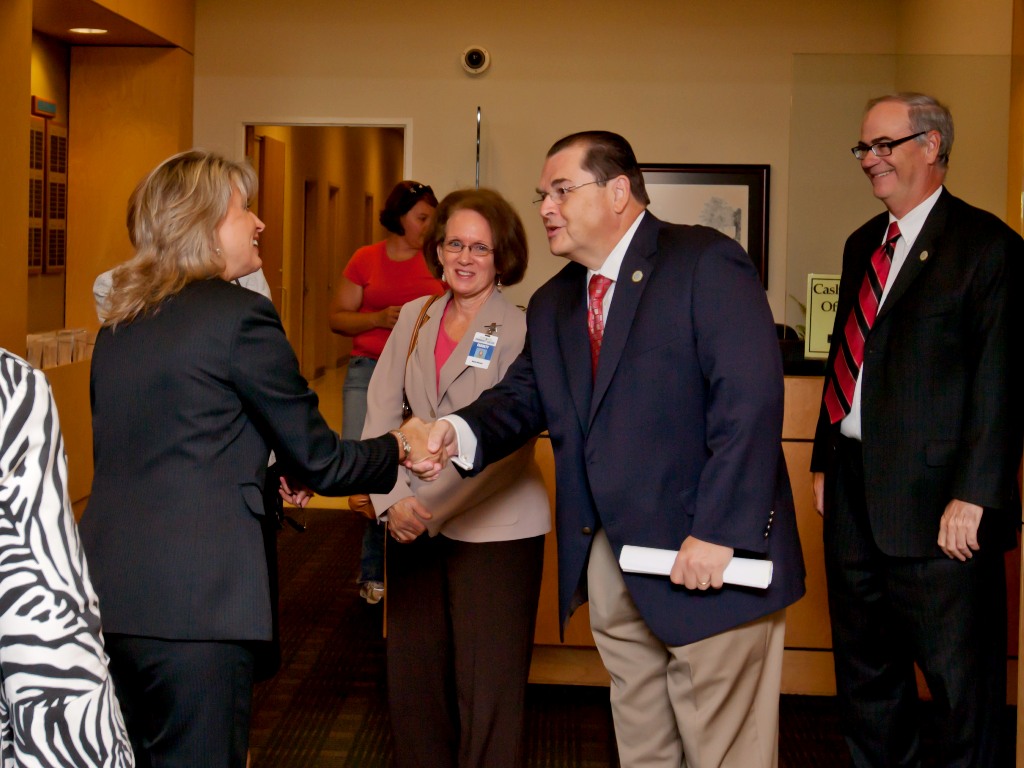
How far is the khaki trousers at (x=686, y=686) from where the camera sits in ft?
7.55

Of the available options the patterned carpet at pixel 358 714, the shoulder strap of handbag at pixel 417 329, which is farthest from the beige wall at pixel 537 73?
the shoulder strap of handbag at pixel 417 329

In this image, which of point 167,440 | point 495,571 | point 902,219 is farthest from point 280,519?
point 902,219

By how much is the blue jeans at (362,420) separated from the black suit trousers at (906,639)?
242cm

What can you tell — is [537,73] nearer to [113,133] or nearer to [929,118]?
[113,133]

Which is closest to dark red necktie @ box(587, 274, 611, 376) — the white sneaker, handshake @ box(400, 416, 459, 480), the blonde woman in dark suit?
handshake @ box(400, 416, 459, 480)

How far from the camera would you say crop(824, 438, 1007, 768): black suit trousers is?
266cm

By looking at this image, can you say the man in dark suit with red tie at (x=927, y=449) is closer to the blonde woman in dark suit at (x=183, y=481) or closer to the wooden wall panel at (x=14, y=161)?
the blonde woman in dark suit at (x=183, y=481)

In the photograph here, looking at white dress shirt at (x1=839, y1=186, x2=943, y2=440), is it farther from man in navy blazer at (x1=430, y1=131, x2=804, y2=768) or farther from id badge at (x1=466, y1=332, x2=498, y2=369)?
id badge at (x1=466, y1=332, x2=498, y2=369)

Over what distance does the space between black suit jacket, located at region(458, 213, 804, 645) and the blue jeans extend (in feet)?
8.50

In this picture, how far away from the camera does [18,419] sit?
109 cm

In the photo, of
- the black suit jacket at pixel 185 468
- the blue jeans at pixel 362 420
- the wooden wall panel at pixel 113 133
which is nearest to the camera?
the black suit jacket at pixel 185 468

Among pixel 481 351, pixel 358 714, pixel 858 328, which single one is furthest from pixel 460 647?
pixel 858 328

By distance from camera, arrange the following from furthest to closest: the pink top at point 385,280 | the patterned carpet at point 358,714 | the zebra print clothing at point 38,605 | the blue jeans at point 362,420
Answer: the pink top at point 385,280 < the blue jeans at point 362,420 < the patterned carpet at point 358,714 < the zebra print clothing at point 38,605

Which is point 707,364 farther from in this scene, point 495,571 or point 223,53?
point 223,53
